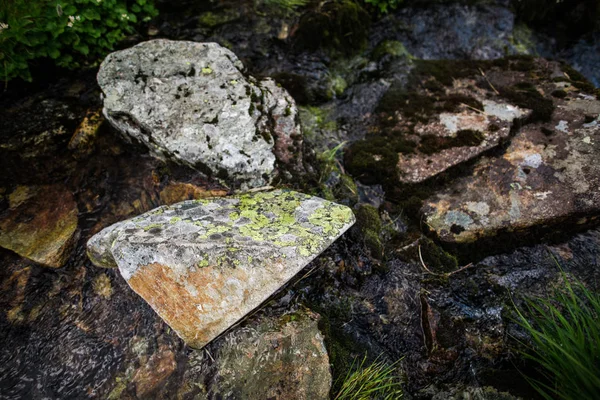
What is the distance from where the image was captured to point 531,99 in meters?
4.01

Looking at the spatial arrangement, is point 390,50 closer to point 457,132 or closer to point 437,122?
point 437,122

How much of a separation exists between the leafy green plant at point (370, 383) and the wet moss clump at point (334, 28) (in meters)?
4.46

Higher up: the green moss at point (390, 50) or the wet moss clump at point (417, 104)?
the green moss at point (390, 50)

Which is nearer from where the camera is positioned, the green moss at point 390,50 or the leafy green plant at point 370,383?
the leafy green plant at point 370,383

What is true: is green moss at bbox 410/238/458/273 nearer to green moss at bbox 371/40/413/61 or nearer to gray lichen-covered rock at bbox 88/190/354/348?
gray lichen-covered rock at bbox 88/190/354/348

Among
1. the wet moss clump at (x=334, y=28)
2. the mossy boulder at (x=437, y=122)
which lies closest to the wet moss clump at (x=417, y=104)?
the mossy boulder at (x=437, y=122)

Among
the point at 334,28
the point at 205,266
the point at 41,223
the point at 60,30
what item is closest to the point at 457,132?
the point at 334,28

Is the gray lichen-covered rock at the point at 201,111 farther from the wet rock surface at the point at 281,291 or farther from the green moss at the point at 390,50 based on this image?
the green moss at the point at 390,50

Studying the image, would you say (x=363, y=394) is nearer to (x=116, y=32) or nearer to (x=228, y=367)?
(x=228, y=367)

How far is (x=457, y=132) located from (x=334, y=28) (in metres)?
2.57

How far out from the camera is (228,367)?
8.86ft

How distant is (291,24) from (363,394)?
5.05 m

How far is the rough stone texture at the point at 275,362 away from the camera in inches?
102

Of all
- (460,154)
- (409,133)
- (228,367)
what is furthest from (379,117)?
(228,367)
